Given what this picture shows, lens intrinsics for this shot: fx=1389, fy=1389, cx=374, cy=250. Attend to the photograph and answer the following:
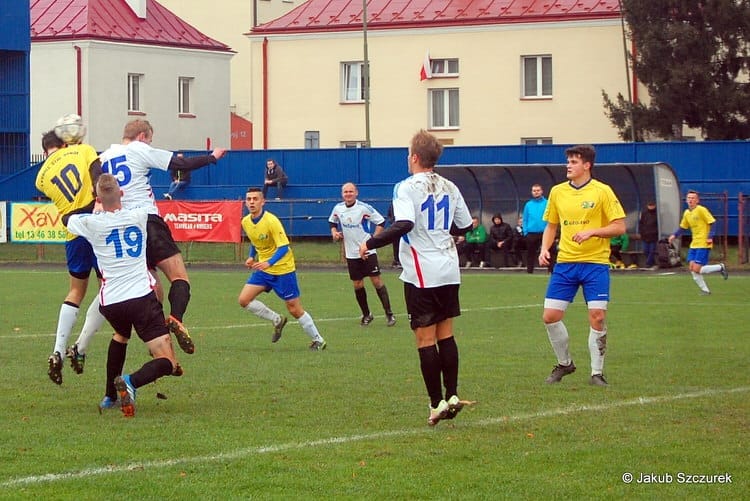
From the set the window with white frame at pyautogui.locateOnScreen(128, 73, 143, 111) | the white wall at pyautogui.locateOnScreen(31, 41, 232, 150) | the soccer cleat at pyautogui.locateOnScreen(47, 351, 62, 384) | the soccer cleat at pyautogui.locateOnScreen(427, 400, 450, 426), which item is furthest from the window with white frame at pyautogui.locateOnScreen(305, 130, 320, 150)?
the soccer cleat at pyautogui.locateOnScreen(427, 400, 450, 426)

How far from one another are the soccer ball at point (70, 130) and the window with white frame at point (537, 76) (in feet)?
129

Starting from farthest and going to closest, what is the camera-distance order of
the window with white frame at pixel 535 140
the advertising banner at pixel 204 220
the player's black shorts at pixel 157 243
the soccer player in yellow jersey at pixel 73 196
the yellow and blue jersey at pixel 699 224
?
the window with white frame at pixel 535 140, the advertising banner at pixel 204 220, the yellow and blue jersey at pixel 699 224, the player's black shorts at pixel 157 243, the soccer player in yellow jersey at pixel 73 196

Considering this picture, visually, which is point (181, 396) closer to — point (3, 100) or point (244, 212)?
point (244, 212)

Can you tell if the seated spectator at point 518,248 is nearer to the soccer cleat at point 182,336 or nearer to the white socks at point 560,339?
the white socks at point 560,339

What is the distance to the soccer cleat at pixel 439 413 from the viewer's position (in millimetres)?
9094

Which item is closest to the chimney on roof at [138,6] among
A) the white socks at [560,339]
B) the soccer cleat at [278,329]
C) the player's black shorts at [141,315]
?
the soccer cleat at [278,329]

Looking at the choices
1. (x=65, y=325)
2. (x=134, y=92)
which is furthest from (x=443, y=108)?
(x=65, y=325)

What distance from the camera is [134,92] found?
2147 inches

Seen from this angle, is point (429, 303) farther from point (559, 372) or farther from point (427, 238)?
point (559, 372)

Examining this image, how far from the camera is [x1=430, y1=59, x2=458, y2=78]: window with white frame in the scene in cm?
5062

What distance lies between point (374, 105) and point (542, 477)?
147ft

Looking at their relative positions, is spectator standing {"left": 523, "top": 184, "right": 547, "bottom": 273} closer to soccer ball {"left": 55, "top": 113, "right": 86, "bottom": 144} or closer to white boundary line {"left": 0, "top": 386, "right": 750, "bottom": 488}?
soccer ball {"left": 55, "top": 113, "right": 86, "bottom": 144}

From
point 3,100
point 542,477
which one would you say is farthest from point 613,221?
point 3,100

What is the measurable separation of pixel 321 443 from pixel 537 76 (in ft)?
139
